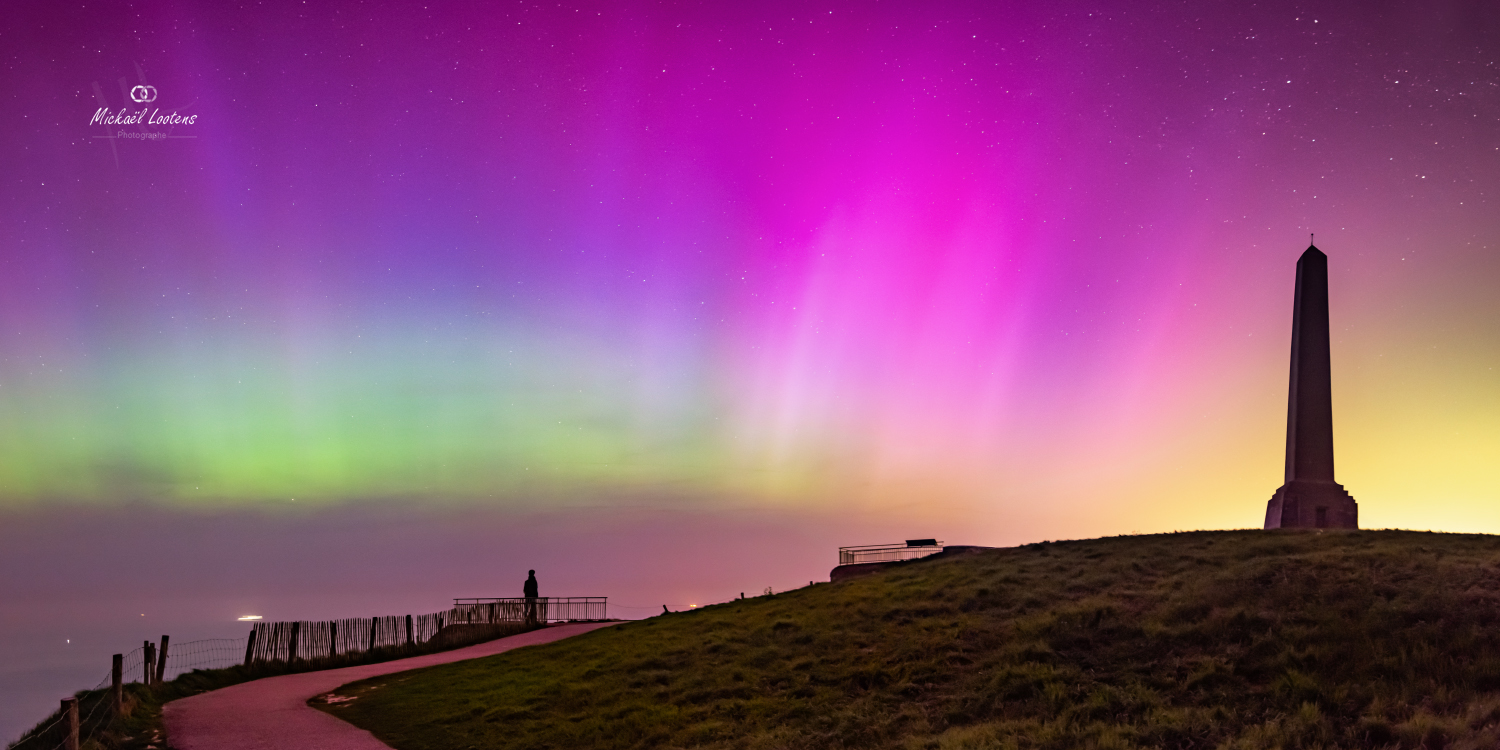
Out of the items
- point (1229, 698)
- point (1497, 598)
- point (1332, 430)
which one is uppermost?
point (1332, 430)

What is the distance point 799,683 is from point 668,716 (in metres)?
3.06

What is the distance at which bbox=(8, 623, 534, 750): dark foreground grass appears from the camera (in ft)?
56.1

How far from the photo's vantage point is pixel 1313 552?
77.0ft

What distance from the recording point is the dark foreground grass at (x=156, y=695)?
56.1ft

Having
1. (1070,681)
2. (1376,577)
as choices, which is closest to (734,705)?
(1070,681)

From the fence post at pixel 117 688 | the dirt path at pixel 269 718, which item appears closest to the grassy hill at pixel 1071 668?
the dirt path at pixel 269 718

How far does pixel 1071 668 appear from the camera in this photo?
1728cm

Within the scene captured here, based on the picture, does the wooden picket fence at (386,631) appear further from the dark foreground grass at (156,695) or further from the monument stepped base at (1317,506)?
the monument stepped base at (1317,506)

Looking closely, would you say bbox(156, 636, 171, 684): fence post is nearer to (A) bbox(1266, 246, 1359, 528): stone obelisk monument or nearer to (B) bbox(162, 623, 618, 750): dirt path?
(B) bbox(162, 623, 618, 750): dirt path

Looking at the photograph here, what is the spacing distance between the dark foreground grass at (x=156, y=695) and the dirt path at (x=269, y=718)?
1.72 ft

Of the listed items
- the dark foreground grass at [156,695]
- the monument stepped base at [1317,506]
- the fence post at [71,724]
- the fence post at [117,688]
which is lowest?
the dark foreground grass at [156,695]

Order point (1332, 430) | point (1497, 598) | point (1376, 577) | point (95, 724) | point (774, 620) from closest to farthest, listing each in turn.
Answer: point (1497, 598), point (95, 724), point (1376, 577), point (774, 620), point (1332, 430)

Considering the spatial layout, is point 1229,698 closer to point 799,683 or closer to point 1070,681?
point 1070,681

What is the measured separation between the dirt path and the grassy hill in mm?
967
